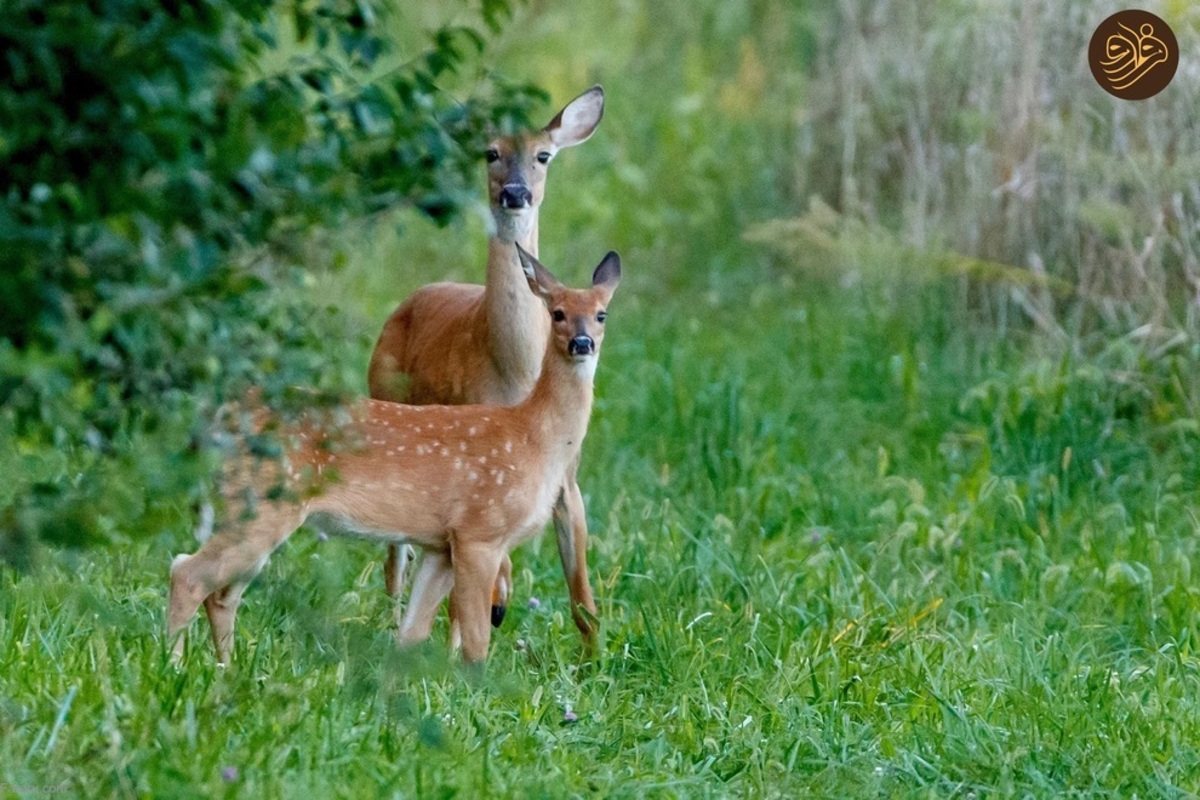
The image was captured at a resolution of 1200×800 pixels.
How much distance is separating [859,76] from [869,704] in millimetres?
5491

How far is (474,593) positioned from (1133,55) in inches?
147

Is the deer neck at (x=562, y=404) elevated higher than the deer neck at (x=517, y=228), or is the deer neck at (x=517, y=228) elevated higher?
the deer neck at (x=517, y=228)

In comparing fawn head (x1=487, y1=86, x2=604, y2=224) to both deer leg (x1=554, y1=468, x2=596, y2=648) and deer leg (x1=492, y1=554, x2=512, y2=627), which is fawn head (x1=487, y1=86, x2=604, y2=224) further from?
deer leg (x1=492, y1=554, x2=512, y2=627)

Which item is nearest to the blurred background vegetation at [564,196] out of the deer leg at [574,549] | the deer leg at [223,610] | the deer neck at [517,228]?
A: the deer neck at [517,228]

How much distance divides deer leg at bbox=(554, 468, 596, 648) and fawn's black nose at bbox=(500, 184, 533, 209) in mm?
968

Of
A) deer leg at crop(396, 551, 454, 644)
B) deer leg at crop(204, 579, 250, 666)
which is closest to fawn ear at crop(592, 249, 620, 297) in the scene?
deer leg at crop(396, 551, 454, 644)

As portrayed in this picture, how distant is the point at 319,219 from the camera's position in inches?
120

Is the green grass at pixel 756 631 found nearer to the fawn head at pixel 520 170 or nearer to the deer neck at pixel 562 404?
the deer neck at pixel 562 404

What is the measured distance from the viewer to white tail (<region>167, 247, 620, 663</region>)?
506 cm

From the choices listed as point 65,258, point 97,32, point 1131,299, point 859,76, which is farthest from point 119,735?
point 859,76

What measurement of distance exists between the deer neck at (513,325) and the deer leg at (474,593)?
899mm

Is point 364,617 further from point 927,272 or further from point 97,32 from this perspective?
point 927,272

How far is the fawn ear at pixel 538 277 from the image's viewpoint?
5910 mm

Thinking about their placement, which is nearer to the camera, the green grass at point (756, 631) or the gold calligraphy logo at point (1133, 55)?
the green grass at point (756, 631)
